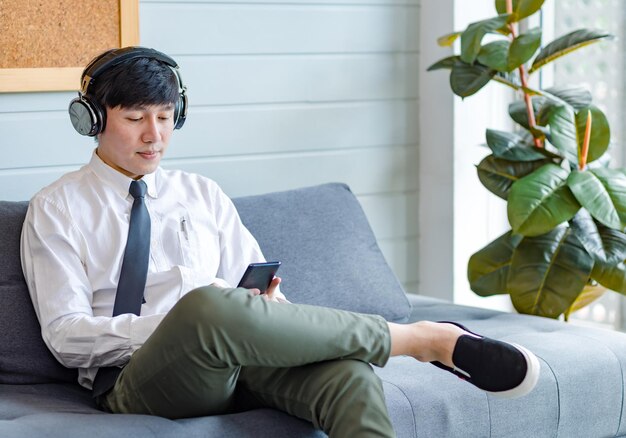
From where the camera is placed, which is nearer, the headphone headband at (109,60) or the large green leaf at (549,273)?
the headphone headband at (109,60)

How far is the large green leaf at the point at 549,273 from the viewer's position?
9.43ft

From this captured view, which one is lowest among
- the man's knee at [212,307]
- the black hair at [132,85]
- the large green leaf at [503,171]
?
the man's knee at [212,307]

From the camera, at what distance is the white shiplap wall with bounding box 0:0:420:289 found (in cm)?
275

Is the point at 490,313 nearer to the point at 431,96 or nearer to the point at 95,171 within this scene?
the point at 431,96

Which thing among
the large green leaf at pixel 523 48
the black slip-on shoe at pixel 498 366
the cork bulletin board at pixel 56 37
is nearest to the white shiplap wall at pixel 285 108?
the cork bulletin board at pixel 56 37

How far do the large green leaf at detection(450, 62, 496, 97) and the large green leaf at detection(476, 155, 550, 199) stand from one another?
22cm

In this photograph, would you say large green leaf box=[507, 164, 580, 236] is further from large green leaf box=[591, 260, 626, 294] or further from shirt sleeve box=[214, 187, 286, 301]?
shirt sleeve box=[214, 187, 286, 301]

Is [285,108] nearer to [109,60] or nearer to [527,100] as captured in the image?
[527,100]

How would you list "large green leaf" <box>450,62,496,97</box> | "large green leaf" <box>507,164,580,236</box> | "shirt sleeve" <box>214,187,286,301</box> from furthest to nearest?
"large green leaf" <box>450,62,496,97</box> < "large green leaf" <box>507,164,580,236</box> < "shirt sleeve" <box>214,187,286,301</box>

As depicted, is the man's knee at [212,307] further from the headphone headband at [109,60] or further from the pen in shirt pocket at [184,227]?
the headphone headband at [109,60]

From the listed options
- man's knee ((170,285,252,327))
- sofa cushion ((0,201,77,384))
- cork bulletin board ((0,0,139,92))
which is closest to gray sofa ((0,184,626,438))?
sofa cushion ((0,201,77,384))

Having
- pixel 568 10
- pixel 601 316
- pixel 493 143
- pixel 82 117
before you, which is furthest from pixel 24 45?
pixel 601 316

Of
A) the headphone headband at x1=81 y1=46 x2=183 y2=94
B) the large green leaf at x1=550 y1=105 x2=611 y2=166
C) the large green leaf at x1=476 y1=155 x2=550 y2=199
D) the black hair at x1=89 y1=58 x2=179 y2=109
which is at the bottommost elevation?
the large green leaf at x1=476 y1=155 x2=550 y2=199

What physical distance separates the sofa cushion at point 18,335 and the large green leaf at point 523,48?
1522 mm
